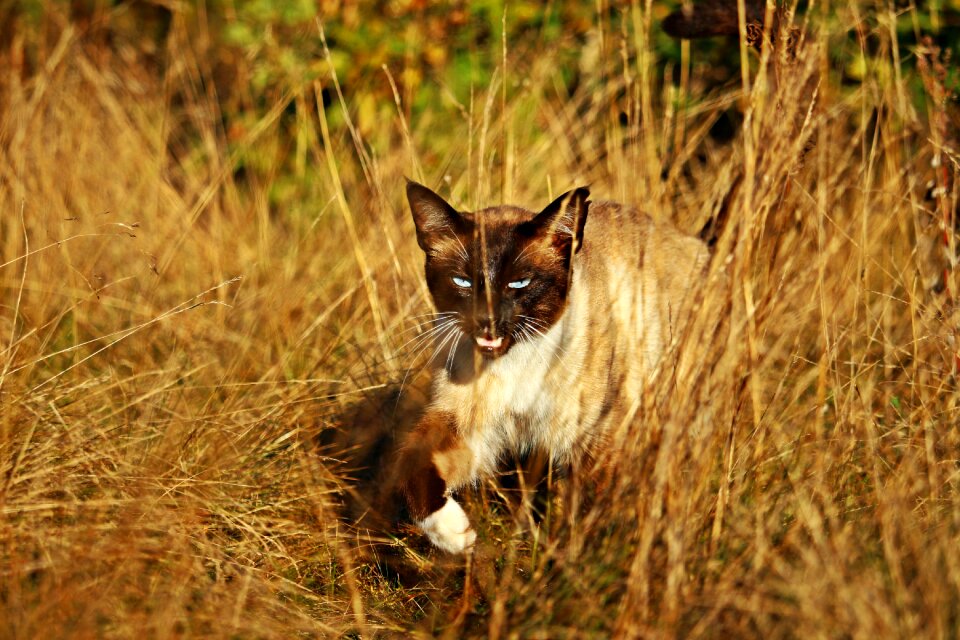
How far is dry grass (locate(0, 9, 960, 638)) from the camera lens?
2.44 m

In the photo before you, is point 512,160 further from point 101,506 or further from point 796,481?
point 101,506

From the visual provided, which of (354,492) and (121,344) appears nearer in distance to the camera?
(354,492)

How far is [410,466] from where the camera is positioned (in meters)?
3.21

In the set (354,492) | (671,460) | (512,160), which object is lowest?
(354,492)

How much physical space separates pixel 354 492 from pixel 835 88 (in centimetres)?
337

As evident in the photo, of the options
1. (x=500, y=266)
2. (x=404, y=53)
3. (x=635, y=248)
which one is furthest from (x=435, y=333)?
(x=404, y=53)

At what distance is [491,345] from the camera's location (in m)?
3.04

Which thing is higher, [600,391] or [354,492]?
[600,391]

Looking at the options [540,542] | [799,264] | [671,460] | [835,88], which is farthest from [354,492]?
[835,88]

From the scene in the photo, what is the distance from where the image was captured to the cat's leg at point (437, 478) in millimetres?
3059

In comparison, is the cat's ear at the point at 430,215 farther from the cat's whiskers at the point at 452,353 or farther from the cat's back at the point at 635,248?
the cat's back at the point at 635,248

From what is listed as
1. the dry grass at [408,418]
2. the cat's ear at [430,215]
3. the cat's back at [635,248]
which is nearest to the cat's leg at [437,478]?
the dry grass at [408,418]

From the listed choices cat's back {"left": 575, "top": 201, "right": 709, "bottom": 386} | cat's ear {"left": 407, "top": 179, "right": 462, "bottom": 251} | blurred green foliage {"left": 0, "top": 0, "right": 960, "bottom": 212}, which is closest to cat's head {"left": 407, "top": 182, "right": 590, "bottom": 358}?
cat's ear {"left": 407, "top": 179, "right": 462, "bottom": 251}

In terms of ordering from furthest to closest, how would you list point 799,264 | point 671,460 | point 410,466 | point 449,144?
point 449,144, point 799,264, point 410,466, point 671,460
